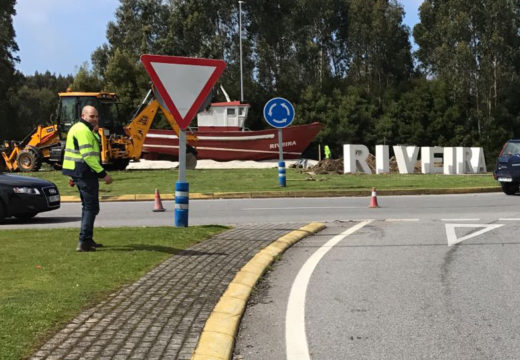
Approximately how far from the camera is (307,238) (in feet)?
31.2

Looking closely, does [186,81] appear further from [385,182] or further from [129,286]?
[385,182]

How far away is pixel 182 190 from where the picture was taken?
9102 mm

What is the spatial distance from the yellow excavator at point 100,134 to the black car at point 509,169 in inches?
601

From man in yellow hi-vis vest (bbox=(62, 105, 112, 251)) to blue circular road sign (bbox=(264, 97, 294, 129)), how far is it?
1177cm

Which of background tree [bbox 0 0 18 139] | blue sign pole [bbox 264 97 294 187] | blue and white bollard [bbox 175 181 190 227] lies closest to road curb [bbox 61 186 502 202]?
blue sign pole [bbox 264 97 294 187]

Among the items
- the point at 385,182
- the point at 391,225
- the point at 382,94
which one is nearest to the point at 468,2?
the point at 382,94

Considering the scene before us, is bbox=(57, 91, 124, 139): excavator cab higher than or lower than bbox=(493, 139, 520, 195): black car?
higher

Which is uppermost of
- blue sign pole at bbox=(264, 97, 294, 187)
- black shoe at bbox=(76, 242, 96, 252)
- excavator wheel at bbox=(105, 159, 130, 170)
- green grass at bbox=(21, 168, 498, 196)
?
blue sign pole at bbox=(264, 97, 294, 187)

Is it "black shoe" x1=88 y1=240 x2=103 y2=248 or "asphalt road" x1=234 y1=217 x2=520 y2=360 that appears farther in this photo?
"black shoe" x1=88 y1=240 x2=103 y2=248

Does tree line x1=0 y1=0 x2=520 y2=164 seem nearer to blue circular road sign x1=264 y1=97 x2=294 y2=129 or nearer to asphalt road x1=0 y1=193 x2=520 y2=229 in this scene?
blue circular road sign x1=264 y1=97 x2=294 y2=129

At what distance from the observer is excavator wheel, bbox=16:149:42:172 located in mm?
28766

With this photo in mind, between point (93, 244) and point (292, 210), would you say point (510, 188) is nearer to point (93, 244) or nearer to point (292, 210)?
point (292, 210)

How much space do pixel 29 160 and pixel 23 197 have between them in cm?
1807

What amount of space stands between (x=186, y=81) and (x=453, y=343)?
5891 millimetres
